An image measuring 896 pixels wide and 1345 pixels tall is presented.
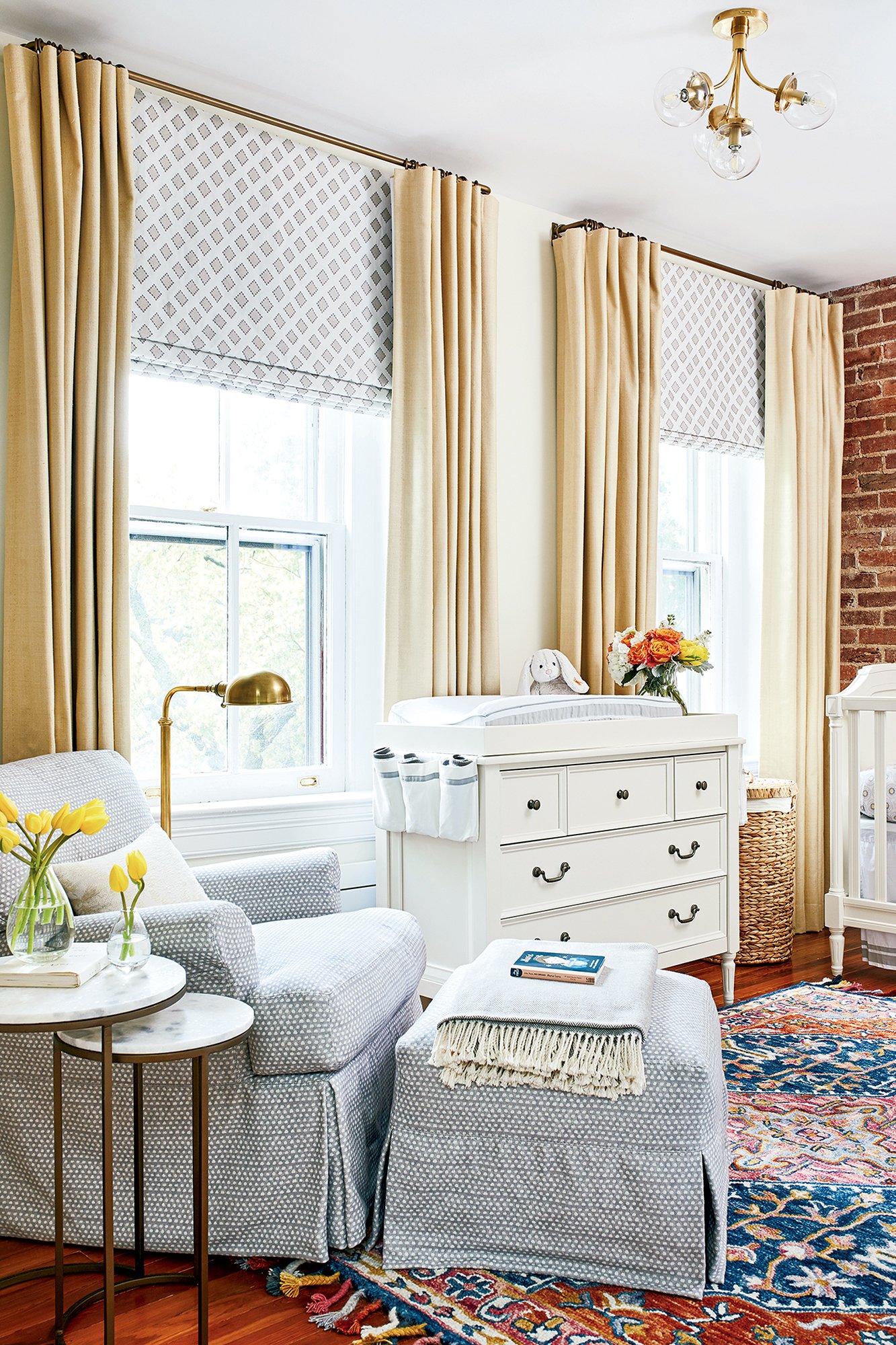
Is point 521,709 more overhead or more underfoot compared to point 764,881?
more overhead

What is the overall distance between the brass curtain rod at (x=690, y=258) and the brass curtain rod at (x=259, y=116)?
0.36 meters

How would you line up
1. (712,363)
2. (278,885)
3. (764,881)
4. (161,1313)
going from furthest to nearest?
(712,363), (764,881), (278,885), (161,1313)

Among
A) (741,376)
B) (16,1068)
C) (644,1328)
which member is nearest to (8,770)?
(16,1068)

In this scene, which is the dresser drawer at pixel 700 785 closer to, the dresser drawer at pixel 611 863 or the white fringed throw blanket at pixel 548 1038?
the dresser drawer at pixel 611 863

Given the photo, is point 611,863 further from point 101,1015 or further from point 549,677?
point 101,1015

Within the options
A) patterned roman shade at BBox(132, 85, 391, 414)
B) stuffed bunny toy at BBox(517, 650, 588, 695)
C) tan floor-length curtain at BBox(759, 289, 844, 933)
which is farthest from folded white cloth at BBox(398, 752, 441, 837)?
tan floor-length curtain at BBox(759, 289, 844, 933)

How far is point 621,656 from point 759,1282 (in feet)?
6.29

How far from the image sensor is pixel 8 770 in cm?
228

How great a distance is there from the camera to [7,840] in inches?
64.4

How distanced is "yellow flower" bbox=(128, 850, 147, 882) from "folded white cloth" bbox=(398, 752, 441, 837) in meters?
1.22

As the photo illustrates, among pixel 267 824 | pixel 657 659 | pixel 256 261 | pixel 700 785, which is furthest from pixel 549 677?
pixel 256 261

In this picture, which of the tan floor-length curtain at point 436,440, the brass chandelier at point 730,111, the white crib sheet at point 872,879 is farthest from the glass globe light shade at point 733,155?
the white crib sheet at point 872,879

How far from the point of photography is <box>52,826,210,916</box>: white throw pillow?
2.04 meters

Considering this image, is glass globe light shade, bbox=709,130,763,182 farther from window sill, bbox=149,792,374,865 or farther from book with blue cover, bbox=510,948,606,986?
window sill, bbox=149,792,374,865
